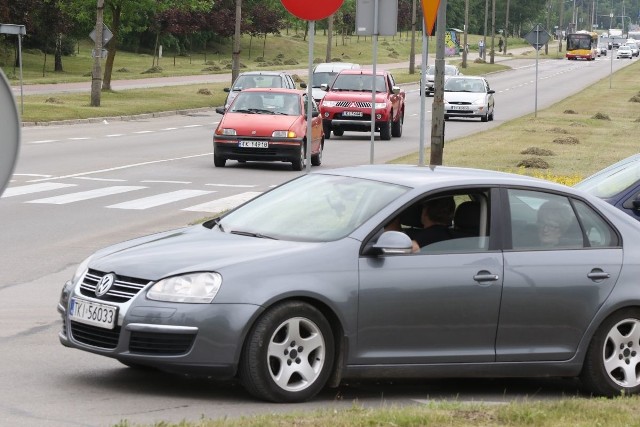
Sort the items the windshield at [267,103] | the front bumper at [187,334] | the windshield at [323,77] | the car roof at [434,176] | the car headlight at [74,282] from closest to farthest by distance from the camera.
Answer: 1. the front bumper at [187,334]
2. the car headlight at [74,282]
3. the car roof at [434,176]
4. the windshield at [267,103]
5. the windshield at [323,77]

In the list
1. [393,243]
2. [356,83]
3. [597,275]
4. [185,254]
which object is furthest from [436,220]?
[356,83]

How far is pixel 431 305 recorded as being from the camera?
27.6 feet

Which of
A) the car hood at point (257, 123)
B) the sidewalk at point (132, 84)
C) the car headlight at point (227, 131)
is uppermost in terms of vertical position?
the car hood at point (257, 123)

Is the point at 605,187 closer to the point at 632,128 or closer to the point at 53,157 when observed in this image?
the point at 53,157

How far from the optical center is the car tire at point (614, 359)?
888 centimetres

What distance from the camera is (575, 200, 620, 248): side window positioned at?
9.09m

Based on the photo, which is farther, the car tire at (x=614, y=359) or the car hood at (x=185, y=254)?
the car tire at (x=614, y=359)

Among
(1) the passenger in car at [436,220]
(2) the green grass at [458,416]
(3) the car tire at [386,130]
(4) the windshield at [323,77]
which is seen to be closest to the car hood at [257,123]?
(3) the car tire at [386,130]

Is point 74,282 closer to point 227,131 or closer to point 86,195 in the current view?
point 86,195

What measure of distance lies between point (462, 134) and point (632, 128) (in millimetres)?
5471

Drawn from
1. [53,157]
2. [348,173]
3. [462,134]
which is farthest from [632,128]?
[348,173]

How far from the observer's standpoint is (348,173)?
9.30 meters

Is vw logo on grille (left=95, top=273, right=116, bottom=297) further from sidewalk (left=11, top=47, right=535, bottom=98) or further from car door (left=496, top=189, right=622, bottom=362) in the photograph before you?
sidewalk (left=11, top=47, right=535, bottom=98)

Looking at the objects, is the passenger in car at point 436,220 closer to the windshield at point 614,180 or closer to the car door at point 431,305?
the car door at point 431,305
